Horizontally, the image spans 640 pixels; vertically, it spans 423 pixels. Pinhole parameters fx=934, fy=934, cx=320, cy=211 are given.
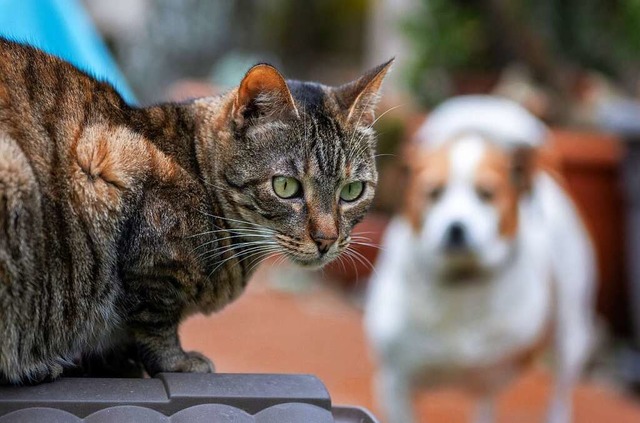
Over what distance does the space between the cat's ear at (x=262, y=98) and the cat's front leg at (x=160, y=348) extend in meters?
0.34

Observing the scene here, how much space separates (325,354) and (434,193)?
1.65m

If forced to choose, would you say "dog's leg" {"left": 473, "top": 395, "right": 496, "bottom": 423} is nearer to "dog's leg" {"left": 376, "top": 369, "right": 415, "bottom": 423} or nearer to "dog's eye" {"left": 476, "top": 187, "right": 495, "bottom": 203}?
"dog's leg" {"left": 376, "top": 369, "right": 415, "bottom": 423}

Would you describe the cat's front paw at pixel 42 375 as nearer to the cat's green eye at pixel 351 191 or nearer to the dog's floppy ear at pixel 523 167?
the cat's green eye at pixel 351 191

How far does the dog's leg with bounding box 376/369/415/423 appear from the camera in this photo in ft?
10.2

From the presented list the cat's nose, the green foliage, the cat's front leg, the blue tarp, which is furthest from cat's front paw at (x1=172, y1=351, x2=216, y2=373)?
the green foliage

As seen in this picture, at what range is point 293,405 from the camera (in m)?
1.19

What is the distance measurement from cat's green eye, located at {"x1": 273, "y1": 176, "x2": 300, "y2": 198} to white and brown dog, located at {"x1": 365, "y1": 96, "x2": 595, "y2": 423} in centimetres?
160

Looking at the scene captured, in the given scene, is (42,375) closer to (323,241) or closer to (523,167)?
(323,241)

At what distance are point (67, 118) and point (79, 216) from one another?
152 millimetres

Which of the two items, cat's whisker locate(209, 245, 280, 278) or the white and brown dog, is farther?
the white and brown dog

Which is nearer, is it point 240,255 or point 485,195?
point 240,255

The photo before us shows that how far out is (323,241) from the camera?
1422 millimetres

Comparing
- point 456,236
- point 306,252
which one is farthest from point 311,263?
point 456,236

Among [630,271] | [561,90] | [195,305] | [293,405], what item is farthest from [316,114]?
[561,90]
